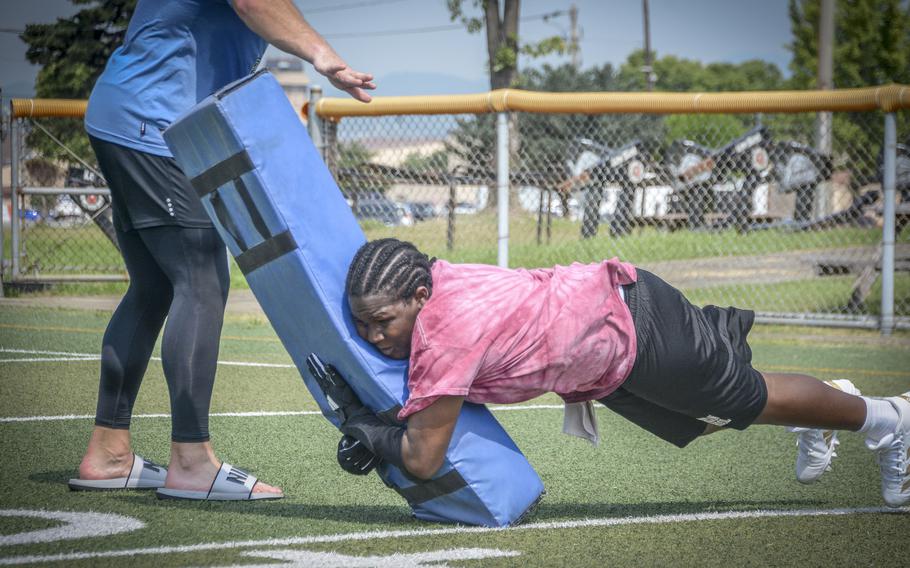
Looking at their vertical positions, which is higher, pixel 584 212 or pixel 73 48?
Result: pixel 73 48

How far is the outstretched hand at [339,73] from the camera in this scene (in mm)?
3113

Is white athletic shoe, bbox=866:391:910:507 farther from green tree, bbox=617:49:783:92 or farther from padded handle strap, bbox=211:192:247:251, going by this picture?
green tree, bbox=617:49:783:92

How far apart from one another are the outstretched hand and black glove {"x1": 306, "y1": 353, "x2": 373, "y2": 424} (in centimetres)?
87

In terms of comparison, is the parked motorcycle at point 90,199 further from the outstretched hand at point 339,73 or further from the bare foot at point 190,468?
the outstretched hand at point 339,73

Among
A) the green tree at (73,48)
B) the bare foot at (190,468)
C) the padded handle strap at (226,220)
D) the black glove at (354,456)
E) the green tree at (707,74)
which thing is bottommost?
the bare foot at (190,468)

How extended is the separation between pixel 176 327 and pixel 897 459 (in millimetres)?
2525

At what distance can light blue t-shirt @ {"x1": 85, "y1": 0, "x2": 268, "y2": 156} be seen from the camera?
3453 mm

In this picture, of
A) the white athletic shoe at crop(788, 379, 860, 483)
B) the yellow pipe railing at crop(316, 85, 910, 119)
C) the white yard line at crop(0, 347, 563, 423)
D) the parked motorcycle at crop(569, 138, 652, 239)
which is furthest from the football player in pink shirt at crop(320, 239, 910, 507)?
the parked motorcycle at crop(569, 138, 652, 239)

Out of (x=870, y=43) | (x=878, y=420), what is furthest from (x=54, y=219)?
(x=870, y=43)

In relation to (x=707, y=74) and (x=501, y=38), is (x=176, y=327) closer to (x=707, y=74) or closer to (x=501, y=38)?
(x=501, y=38)

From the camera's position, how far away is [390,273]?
301cm

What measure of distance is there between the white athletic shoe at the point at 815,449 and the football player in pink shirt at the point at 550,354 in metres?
0.17

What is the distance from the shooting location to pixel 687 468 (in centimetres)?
421

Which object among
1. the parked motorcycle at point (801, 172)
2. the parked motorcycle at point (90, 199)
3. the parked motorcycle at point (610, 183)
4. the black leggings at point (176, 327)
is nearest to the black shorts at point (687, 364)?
the black leggings at point (176, 327)
